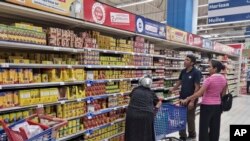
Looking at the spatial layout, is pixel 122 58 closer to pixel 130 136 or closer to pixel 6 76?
pixel 130 136

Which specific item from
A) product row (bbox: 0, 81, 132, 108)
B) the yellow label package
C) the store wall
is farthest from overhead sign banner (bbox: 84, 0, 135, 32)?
the store wall

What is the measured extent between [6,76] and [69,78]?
101cm

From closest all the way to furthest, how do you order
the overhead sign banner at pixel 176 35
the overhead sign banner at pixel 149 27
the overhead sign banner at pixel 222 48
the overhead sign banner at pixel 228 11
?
the overhead sign banner at pixel 149 27, the overhead sign banner at pixel 176 35, the overhead sign banner at pixel 228 11, the overhead sign banner at pixel 222 48

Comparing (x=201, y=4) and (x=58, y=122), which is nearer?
(x=58, y=122)

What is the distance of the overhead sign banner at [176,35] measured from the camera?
657 centimetres

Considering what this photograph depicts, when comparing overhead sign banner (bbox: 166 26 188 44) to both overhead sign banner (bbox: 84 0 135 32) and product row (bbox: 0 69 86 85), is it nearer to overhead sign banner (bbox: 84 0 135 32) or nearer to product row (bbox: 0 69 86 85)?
overhead sign banner (bbox: 84 0 135 32)

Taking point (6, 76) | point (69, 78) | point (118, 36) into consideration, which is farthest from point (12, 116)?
point (118, 36)

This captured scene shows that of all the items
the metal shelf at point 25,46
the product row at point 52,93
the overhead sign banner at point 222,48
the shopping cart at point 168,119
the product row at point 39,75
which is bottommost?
the shopping cart at point 168,119

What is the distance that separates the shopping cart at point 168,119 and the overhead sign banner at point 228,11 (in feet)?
14.1

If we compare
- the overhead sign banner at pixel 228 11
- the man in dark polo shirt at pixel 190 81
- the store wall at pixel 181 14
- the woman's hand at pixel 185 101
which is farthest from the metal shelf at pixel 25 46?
the store wall at pixel 181 14

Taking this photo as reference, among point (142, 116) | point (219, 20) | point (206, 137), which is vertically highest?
point (219, 20)

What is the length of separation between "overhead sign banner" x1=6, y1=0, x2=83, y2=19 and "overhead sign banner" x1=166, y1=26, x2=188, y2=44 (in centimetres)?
341

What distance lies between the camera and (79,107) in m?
3.85

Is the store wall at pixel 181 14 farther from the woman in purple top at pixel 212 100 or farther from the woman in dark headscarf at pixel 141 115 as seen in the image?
the woman in dark headscarf at pixel 141 115
